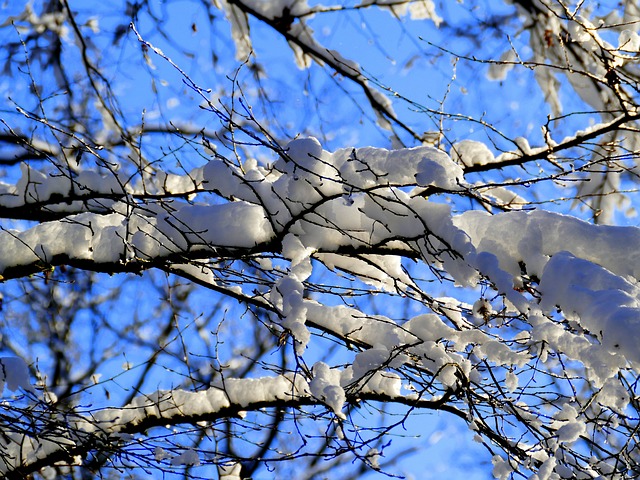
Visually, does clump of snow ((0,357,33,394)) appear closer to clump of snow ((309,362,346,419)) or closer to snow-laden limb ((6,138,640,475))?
snow-laden limb ((6,138,640,475))

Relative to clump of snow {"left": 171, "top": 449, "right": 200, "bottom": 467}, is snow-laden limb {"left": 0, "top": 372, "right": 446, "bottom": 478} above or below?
above

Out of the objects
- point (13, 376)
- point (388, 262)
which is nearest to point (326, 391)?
point (388, 262)

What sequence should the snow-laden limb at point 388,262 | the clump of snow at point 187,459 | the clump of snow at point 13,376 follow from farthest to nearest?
the clump of snow at point 187,459, the clump of snow at point 13,376, the snow-laden limb at point 388,262

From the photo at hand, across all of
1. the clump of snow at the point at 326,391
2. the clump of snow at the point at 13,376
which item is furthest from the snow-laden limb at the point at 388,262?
the clump of snow at the point at 13,376

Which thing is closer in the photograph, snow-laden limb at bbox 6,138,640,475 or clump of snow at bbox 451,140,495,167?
snow-laden limb at bbox 6,138,640,475

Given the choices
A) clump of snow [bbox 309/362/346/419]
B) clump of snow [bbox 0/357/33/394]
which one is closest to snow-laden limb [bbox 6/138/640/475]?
clump of snow [bbox 309/362/346/419]

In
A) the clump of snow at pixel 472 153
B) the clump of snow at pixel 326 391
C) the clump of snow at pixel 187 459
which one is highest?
the clump of snow at pixel 472 153

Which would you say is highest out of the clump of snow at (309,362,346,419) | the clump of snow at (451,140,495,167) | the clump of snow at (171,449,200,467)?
the clump of snow at (451,140,495,167)

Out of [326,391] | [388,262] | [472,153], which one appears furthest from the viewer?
[472,153]

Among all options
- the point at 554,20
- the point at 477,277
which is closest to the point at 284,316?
the point at 477,277

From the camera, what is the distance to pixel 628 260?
93.4 inches

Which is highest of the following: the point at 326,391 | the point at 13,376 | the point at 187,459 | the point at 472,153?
the point at 472,153

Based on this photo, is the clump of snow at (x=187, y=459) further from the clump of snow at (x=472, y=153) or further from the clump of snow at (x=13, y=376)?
the clump of snow at (x=472, y=153)

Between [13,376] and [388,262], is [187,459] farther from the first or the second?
[388,262]
